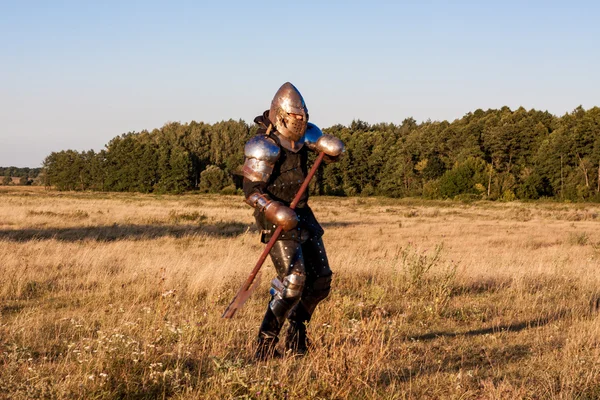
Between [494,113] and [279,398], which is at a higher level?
[494,113]

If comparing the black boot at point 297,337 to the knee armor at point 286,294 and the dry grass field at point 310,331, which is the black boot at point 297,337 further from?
the knee armor at point 286,294

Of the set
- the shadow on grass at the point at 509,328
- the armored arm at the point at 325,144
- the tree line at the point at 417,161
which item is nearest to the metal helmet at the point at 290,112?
the armored arm at the point at 325,144

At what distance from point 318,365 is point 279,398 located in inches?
19.9

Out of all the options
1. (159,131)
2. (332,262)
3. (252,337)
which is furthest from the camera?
(159,131)

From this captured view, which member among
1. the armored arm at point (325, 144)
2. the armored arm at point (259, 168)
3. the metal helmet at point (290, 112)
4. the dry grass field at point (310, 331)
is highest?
the metal helmet at point (290, 112)

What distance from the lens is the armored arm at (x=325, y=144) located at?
556cm

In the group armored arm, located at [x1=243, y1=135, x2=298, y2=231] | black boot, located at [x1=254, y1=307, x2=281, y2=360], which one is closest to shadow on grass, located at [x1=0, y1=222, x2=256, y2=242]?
black boot, located at [x1=254, y1=307, x2=281, y2=360]

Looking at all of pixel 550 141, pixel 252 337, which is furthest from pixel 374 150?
pixel 252 337

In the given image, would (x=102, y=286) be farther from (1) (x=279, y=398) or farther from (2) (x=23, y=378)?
(1) (x=279, y=398)

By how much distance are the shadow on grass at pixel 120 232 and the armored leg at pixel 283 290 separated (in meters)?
11.1

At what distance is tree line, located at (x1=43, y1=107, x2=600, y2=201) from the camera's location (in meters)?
62.1

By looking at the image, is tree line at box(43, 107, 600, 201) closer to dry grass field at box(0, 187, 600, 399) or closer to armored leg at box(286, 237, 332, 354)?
dry grass field at box(0, 187, 600, 399)

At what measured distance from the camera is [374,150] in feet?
257

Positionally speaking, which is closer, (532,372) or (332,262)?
(532,372)
